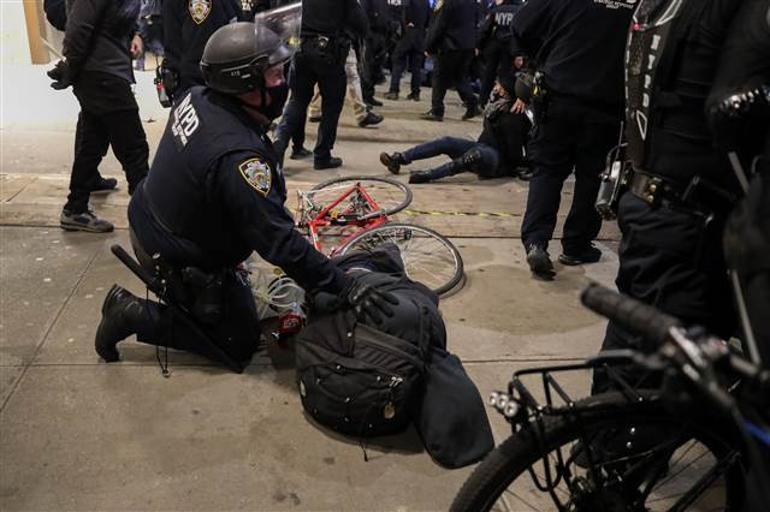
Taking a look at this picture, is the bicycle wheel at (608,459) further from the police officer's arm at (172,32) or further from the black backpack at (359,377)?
the police officer's arm at (172,32)

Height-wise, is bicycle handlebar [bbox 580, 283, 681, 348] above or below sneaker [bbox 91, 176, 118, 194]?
above

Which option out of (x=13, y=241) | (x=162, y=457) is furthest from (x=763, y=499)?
(x=13, y=241)

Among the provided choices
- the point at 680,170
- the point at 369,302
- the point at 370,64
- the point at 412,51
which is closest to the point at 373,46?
the point at 370,64

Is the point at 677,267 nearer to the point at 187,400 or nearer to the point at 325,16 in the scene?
the point at 187,400

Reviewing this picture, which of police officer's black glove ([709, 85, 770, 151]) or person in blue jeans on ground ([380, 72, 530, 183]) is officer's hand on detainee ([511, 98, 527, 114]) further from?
police officer's black glove ([709, 85, 770, 151])

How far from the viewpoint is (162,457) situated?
2.35m

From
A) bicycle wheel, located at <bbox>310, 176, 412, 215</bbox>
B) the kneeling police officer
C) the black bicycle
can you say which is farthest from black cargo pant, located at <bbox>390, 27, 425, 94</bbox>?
the black bicycle

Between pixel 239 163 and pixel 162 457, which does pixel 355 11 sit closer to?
pixel 239 163

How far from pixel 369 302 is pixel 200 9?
2.72m

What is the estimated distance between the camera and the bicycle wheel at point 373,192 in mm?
4047

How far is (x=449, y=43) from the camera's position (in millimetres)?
8156

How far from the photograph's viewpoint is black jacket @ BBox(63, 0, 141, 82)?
3.96m

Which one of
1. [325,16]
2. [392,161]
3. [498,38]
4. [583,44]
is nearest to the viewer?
[583,44]

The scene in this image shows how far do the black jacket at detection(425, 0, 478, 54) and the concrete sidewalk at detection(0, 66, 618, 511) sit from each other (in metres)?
4.40
